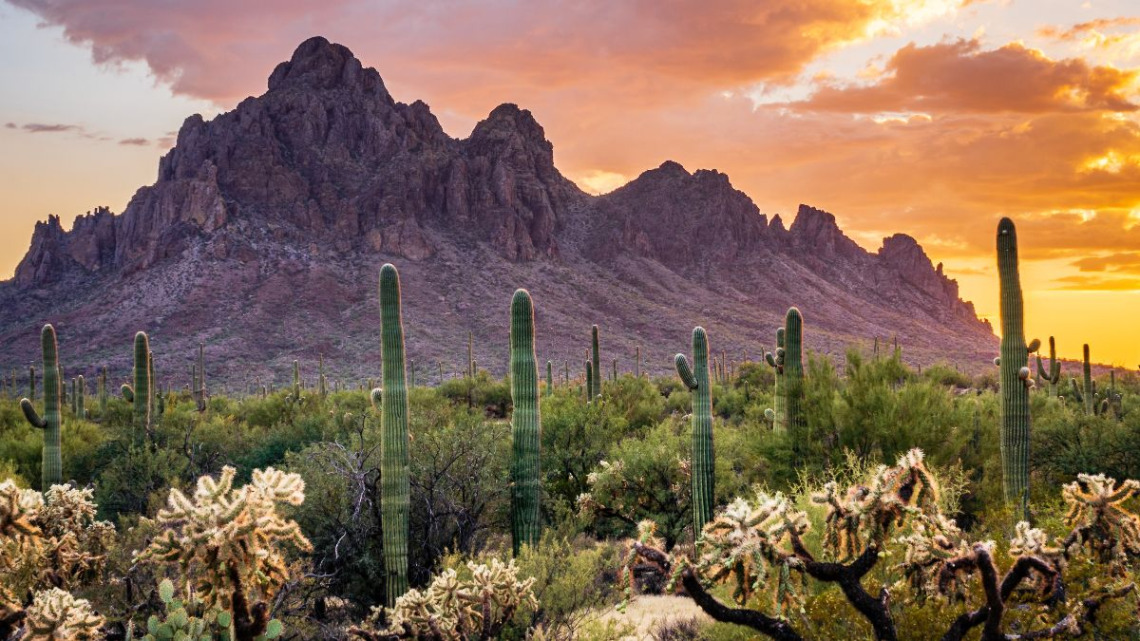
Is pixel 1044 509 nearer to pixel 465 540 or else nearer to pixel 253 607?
pixel 465 540

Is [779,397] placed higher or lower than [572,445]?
higher

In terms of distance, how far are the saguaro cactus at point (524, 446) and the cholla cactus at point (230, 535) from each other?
846 centimetres

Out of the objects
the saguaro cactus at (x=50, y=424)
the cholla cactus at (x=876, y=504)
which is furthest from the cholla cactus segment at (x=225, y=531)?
the saguaro cactus at (x=50, y=424)

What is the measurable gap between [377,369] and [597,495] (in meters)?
56.6

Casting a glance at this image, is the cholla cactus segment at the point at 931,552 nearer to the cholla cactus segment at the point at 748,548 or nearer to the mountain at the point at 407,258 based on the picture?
the cholla cactus segment at the point at 748,548

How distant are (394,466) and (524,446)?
6.88 ft

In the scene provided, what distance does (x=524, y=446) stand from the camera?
12.6m

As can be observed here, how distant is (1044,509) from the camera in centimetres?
1177

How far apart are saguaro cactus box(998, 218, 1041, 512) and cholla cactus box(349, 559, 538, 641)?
8846mm

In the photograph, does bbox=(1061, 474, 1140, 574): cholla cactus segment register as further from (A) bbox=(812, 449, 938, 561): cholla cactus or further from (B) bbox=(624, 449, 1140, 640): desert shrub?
(A) bbox=(812, 449, 938, 561): cholla cactus

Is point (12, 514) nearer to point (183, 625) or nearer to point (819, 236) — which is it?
point (183, 625)

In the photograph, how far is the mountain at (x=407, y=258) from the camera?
3142 inches

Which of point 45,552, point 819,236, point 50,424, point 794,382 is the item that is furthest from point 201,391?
point 819,236

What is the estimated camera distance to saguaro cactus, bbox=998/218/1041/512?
42.5ft
